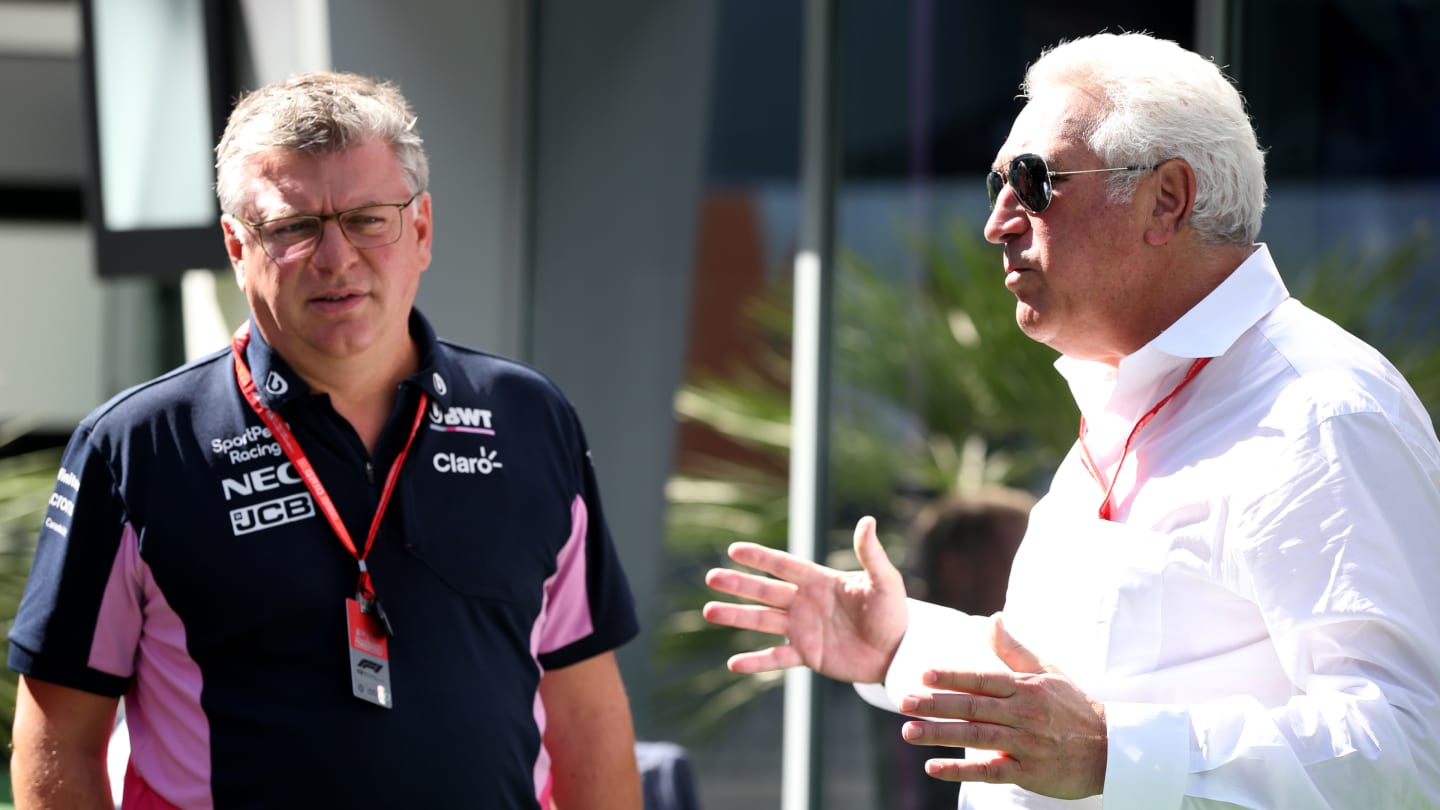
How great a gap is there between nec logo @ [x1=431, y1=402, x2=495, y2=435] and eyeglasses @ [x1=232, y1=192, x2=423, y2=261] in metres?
0.28

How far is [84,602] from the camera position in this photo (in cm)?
210

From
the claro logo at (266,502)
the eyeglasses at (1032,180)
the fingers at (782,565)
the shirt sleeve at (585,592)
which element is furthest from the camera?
the shirt sleeve at (585,592)

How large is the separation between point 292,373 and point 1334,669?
4.96ft

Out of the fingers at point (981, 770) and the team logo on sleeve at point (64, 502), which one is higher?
the team logo on sleeve at point (64, 502)

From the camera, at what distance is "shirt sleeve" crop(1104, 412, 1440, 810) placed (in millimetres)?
1674

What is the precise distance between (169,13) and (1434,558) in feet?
13.8

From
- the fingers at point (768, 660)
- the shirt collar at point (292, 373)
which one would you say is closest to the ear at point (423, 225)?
the shirt collar at point (292, 373)

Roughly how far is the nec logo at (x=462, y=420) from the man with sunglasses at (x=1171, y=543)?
0.45m

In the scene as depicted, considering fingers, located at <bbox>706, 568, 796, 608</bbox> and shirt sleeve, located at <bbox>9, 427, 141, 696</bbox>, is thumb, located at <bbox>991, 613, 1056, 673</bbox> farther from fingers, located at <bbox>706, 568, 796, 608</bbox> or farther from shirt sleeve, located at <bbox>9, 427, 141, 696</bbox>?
shirt sleeve, located at <bbox>9, 427, 141, 696</bbox>

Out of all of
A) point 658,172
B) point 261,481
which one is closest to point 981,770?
point 261,481

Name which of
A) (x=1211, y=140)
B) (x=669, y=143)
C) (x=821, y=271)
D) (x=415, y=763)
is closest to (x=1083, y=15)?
(x=821, y=271)

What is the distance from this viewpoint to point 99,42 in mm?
4645

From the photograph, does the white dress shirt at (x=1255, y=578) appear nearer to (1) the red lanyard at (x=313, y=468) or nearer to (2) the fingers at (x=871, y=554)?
(2) the fingers at (x=871, y=554)

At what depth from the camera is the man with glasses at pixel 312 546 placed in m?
2.11
